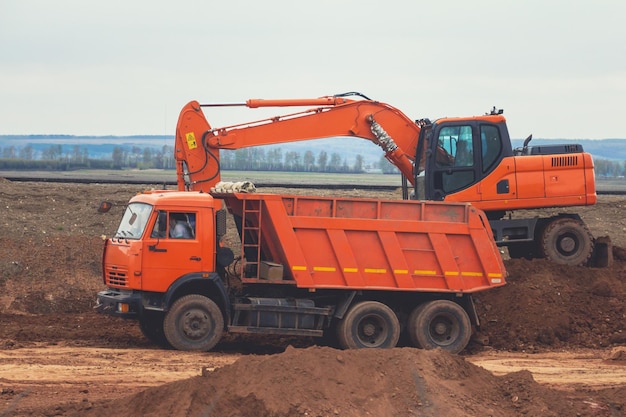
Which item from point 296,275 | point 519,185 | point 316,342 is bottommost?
point 316,342

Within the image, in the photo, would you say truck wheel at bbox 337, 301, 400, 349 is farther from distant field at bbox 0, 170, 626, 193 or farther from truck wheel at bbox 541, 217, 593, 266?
distant field at bbox 0, 170, 626, 193

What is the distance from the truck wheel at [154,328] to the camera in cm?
1711

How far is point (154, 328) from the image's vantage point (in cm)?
1745

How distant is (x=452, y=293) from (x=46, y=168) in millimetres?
55911

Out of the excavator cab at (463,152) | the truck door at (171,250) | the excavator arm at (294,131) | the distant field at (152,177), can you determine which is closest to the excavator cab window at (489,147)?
the excavator cab at (463,152)

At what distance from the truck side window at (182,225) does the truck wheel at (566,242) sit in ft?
26.2

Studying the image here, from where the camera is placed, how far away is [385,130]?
20.8 m

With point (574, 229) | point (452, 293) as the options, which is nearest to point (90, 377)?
point (452, 293)

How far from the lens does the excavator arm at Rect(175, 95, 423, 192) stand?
19.3 meters

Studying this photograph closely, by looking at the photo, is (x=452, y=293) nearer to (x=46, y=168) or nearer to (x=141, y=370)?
(x=141, y=370)

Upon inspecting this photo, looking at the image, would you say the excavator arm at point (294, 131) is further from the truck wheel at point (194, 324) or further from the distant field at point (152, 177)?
the distant field at point (152, 177)

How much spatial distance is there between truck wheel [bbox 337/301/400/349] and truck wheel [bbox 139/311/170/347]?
312 cm

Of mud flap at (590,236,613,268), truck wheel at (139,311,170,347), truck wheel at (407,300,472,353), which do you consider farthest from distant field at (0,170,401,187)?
truck wheel at (407,300,472,353)

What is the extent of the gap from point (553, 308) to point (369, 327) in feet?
13.4
